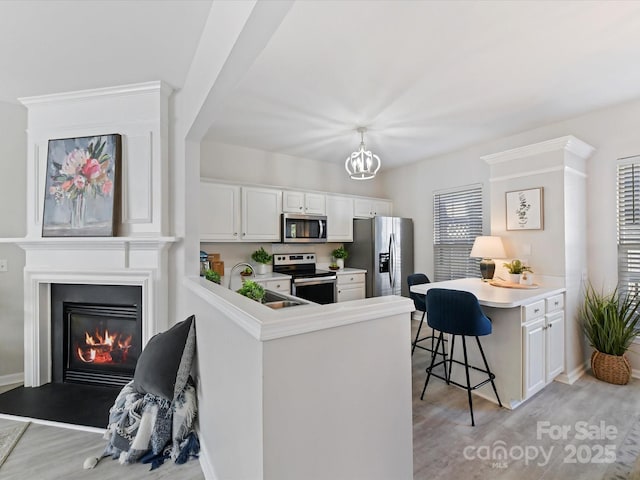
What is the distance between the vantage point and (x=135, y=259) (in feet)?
7.92

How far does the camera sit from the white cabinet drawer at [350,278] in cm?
435

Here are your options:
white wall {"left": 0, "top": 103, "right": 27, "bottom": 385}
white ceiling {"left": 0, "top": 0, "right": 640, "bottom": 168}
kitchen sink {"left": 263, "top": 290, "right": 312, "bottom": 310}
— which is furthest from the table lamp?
white wall {"left": 0, "top": 103, "right": 27, "bottom": 385}

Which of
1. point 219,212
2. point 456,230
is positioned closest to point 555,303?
point 456,230

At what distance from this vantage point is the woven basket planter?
2.71 meters

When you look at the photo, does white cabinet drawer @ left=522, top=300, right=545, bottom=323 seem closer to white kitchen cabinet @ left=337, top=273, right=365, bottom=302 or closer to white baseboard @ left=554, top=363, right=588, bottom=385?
white baseboard @ left=554, top=363, right=588, bottom=385

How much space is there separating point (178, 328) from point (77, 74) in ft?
6.76

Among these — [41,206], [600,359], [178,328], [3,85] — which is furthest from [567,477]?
[3,85]

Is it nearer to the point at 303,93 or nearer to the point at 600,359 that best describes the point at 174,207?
the point at 303,93

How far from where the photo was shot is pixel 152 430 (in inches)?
71.5

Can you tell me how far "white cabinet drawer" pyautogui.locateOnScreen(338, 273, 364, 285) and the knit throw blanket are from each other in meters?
2.75

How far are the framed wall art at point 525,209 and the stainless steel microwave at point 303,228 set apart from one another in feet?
Answer: 7.68

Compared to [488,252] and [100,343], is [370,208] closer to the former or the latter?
[488,252]

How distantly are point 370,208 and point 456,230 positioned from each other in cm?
138

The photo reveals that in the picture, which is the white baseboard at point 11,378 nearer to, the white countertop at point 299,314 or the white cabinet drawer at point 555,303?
the white countertop at point 299,314
